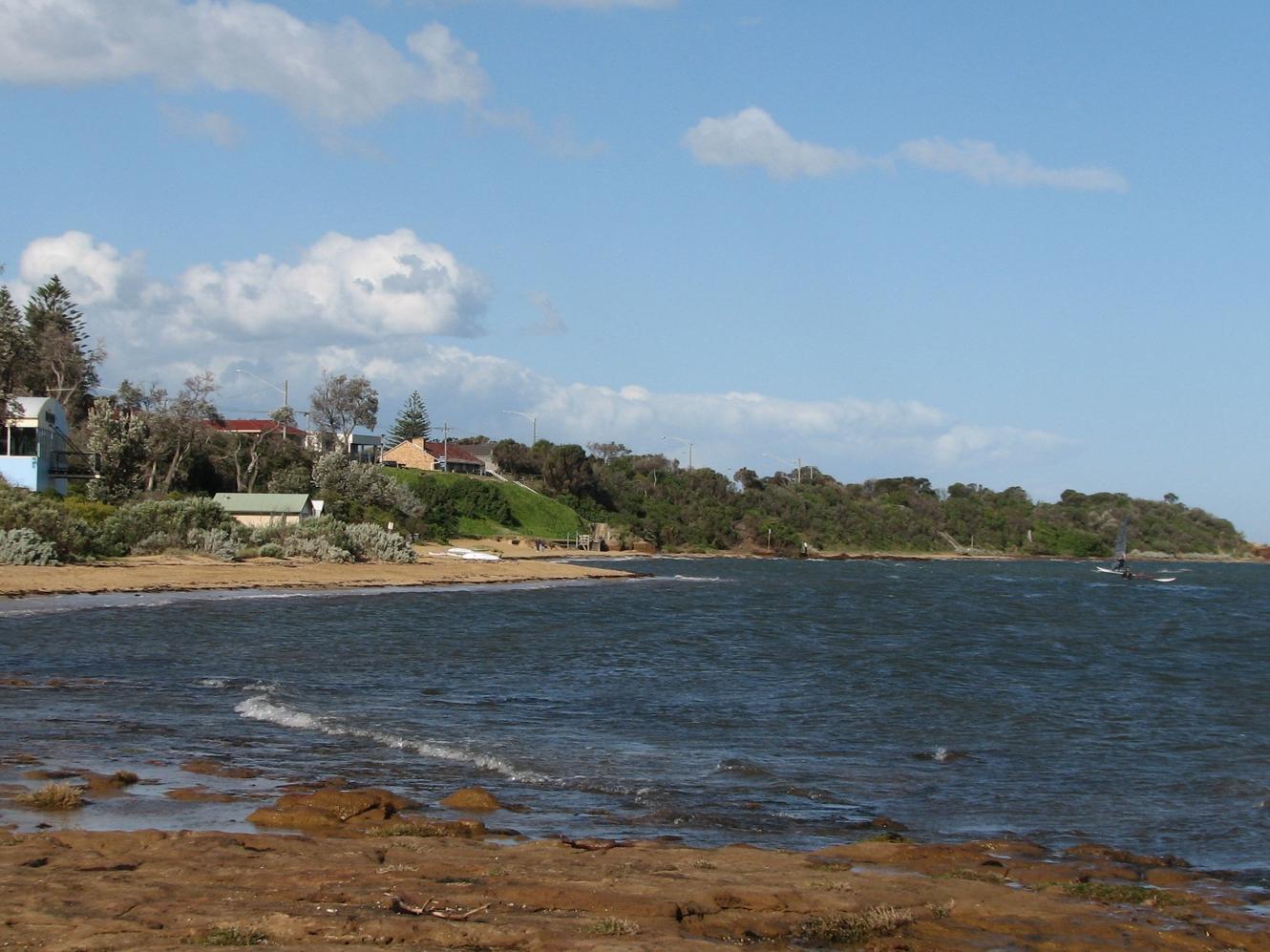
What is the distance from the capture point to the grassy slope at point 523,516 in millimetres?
113050

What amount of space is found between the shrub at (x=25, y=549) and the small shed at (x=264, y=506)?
26.2 metres

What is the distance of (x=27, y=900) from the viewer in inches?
333

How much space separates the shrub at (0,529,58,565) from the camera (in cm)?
4688

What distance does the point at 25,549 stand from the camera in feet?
157

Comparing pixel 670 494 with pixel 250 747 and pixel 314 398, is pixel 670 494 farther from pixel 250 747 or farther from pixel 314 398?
pixel 250 747

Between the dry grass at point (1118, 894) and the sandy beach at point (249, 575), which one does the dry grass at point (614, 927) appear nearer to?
the dry grass at point (1118, 894)

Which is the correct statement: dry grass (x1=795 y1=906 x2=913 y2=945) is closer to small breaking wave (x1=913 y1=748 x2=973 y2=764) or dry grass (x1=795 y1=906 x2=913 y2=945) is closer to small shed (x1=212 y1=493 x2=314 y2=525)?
small breaking wave (x1=913 y1=748 x2=973 y2=764)

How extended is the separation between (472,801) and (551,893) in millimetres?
4278

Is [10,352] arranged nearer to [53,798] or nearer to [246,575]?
[246,575]

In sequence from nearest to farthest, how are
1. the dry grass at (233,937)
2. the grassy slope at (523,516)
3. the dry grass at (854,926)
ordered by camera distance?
the dry grass at (233,937)
the dry grass at (854,926)
the grassy slope at (523,516)

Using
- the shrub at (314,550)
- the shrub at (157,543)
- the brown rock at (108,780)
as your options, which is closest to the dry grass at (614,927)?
the brown rock at (108,780)

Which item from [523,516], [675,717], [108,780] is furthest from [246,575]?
[523,516]

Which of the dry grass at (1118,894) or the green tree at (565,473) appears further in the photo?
the green tree at (565,473)

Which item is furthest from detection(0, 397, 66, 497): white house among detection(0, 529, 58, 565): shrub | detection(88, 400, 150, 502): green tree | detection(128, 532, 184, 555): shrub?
detection(0, 529, 58, 565): shrub
